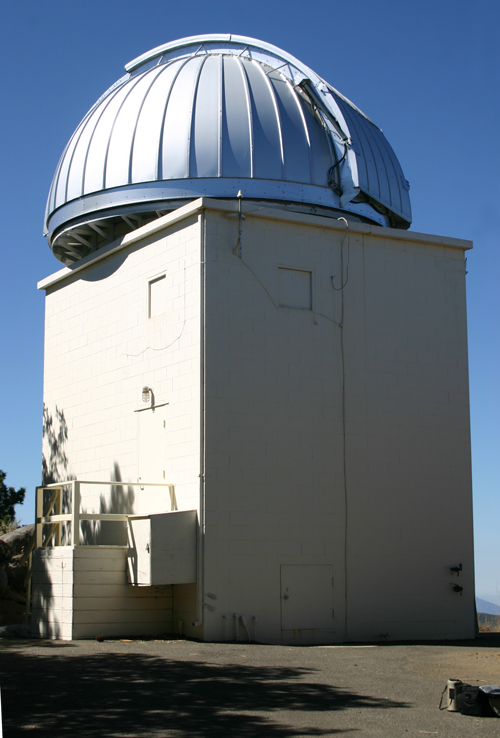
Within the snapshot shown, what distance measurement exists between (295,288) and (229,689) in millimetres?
8462

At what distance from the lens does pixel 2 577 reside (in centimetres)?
1891

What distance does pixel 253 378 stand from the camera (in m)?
15.2

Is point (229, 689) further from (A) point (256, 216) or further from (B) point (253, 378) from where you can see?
(A) point (256, 216)

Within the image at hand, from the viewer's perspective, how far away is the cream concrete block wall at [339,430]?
14.8 metres

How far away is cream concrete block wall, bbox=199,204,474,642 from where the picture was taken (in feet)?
48.4

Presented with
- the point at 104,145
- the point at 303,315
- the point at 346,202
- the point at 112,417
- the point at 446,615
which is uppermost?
the point at 104,145

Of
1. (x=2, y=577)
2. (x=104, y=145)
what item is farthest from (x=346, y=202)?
(x=2, y=577)

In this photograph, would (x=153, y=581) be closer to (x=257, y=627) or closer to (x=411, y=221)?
(x=257, y=627)

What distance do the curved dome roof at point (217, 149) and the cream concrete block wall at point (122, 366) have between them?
101cm

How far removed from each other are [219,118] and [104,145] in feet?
8.33

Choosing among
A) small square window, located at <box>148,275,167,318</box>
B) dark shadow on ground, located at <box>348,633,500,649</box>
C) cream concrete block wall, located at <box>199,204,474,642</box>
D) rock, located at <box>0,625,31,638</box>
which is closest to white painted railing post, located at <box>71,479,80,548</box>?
rock, located at <box>0,625,31,638</box>

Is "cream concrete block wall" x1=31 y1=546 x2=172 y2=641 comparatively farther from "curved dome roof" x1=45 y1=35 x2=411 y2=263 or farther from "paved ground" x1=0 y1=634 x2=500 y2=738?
"curved dome roof" x1=45 y1=35 x2=411 y2=263

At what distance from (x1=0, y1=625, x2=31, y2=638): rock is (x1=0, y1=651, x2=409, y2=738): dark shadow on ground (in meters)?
3.64

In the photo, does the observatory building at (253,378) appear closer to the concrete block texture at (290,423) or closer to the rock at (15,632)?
the concrete block texture at (290,423)
